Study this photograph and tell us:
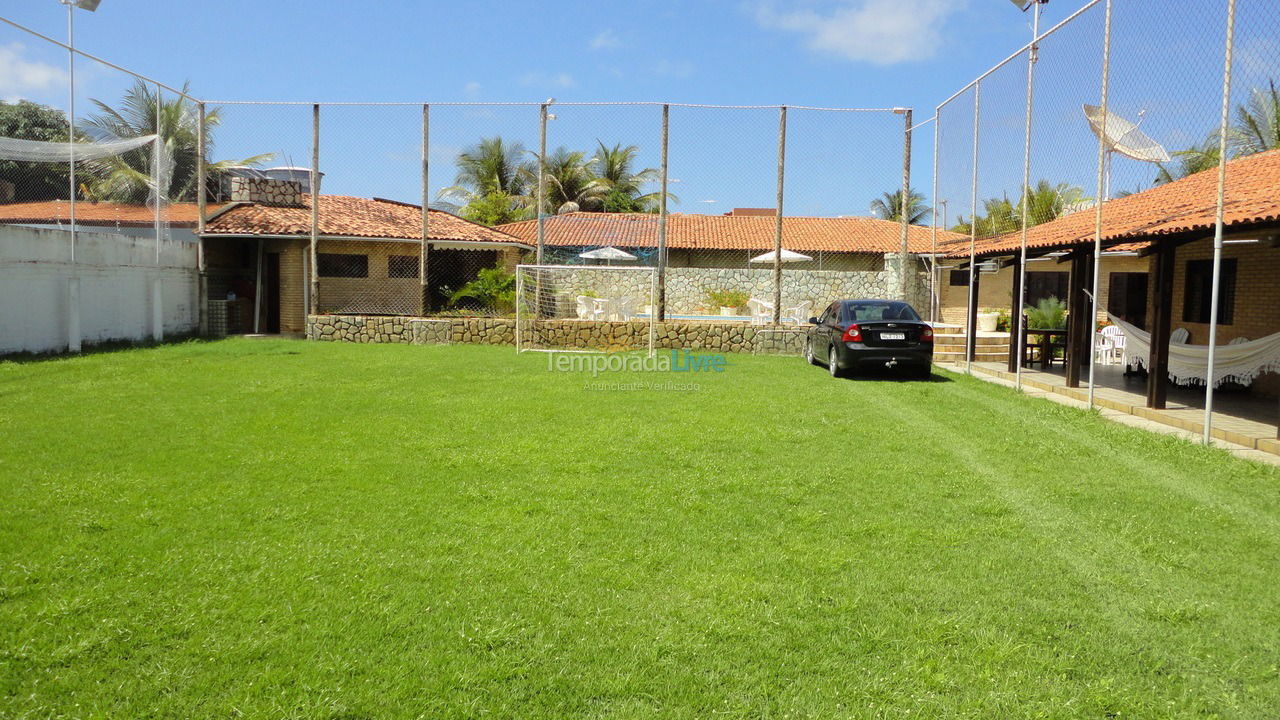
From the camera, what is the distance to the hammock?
9.76 m

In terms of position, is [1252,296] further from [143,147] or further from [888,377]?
[143,147]

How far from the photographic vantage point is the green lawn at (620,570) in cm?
323

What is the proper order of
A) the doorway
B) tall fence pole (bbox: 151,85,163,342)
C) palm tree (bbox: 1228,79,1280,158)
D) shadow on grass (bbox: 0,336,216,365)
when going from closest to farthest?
palm tree (bbox: 1228,79,1280,158) < shadow on grass (bbox: 0,336,216,365) < tall fence pole (bbox: 151,85,163,342) < the doorway

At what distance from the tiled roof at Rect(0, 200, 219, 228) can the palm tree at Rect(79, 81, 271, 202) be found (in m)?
0.22

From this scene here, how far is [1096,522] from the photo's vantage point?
5547mm

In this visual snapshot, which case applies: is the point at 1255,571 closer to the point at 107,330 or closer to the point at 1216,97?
the point at 1216,97

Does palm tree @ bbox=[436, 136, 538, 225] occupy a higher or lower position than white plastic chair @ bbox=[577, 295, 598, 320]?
higher

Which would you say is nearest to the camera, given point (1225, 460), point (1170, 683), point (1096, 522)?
point (1170, 683)

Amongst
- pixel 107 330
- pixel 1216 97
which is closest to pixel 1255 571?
pixel 1216 97

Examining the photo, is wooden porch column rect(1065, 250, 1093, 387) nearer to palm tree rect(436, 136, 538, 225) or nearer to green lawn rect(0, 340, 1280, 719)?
green lawn rect(0, 340, 1280, 719)

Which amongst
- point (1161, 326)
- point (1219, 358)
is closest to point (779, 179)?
point (1161, 326)

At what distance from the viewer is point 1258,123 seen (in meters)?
13.3

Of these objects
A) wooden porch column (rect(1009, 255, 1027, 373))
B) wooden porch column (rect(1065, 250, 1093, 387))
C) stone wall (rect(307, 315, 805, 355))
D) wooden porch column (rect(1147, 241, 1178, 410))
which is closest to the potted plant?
stone wall (rect(307, 315, 805, 355))

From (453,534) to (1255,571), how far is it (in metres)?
4.50
